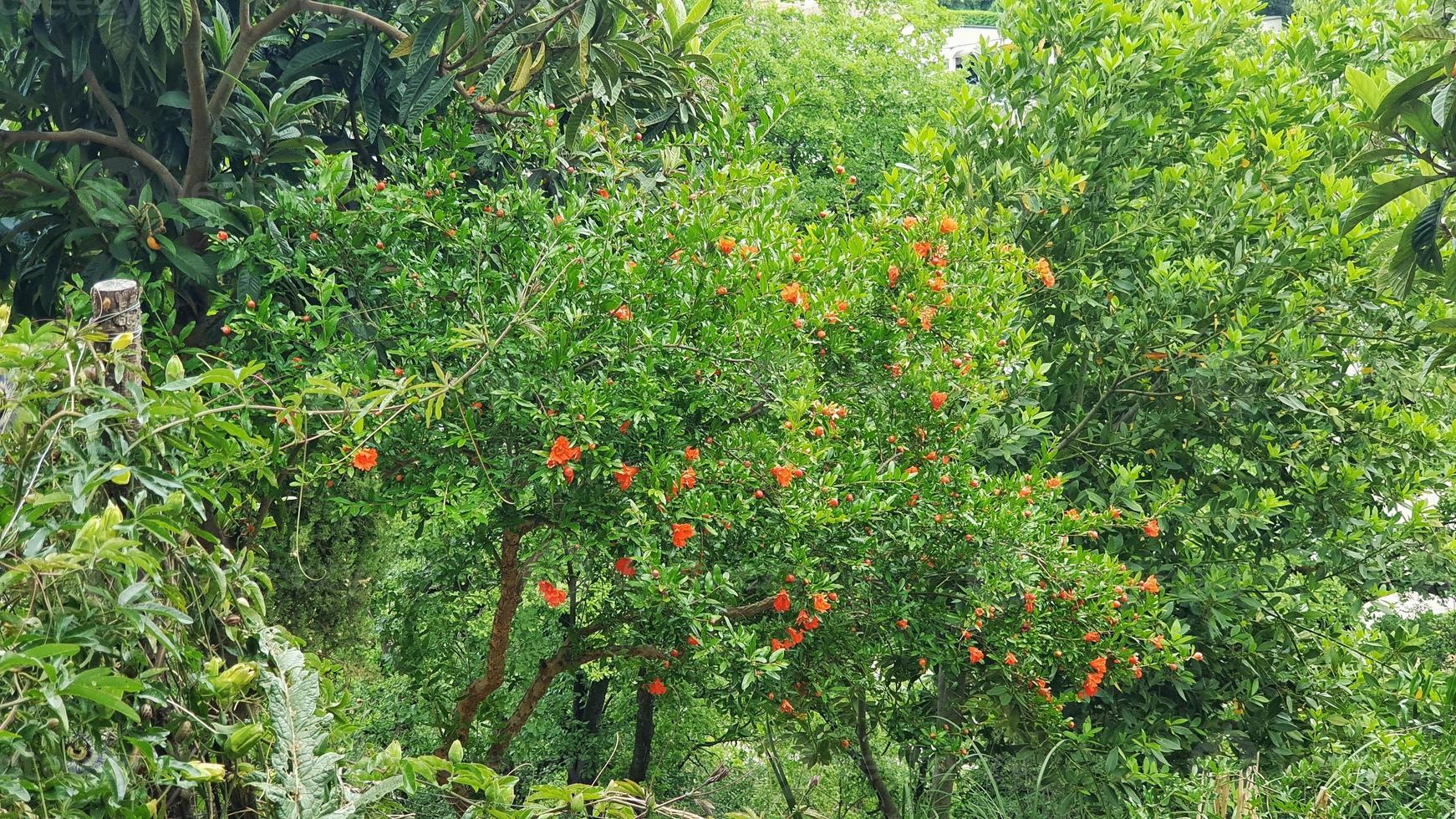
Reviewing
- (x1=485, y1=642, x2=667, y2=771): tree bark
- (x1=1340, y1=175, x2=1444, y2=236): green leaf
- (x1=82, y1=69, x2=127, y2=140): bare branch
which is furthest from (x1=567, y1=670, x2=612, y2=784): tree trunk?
(x1=1340, y1=175, x2=1444, y2=236): green leaf

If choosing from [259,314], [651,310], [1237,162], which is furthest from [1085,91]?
[259,314]

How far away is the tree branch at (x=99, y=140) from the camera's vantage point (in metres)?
4.52

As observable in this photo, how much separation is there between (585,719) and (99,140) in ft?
22.9

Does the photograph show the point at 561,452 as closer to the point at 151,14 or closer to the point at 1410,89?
the point at 151,14

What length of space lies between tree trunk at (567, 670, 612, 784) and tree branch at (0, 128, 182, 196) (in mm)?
5837

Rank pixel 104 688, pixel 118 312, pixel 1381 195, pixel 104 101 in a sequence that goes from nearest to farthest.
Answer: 1. pixel 104 688
2. pixel 118 312
3. pixel 1381 195
4. pixel 104 101

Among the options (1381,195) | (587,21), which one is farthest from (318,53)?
(1381,195)

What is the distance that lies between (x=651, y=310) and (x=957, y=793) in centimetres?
328

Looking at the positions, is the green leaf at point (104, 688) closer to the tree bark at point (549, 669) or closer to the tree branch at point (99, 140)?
the tree bark at point (549, 669)

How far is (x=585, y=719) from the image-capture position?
33.7ft

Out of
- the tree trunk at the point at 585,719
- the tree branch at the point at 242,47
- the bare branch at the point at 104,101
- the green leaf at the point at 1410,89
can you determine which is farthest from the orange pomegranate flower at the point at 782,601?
the tree trunk at the point at 585,719

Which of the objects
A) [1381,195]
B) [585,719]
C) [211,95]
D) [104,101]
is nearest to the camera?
[1381,195]

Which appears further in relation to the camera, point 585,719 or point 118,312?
point 585,719

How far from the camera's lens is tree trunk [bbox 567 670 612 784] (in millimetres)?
9320
